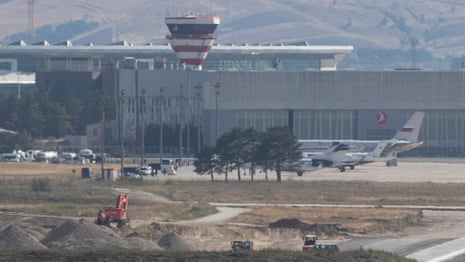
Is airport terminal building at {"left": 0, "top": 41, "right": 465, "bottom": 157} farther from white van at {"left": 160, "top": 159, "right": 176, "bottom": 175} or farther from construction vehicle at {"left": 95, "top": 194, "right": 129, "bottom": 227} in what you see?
construction vehicle at {"left": 95, "top": 194, "right": 129, "bottom": 227}

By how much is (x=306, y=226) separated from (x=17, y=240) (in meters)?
18.3

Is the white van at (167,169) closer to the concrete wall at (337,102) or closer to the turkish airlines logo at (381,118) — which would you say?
the concrete wall at (337,102)

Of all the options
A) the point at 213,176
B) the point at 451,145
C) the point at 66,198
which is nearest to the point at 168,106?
the point at 451,145

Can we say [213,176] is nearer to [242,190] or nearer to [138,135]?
[242,190]

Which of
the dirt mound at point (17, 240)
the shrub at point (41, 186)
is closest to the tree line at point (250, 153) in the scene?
the shrub at point (41, 186)

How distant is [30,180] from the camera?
103188 mm

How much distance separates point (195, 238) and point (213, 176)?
4602cm

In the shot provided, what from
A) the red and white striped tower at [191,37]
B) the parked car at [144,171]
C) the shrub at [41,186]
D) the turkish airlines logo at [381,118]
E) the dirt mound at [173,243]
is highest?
the red and white striped tower at [191,37]

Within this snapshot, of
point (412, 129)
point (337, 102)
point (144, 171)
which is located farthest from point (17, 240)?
point (337, 102)

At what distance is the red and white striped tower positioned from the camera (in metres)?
172

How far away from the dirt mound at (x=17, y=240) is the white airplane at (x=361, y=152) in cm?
6257

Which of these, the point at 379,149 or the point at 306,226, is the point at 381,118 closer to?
the point at 379,149

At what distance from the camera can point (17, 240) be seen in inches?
2282

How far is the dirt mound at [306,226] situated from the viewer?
7162 cm
